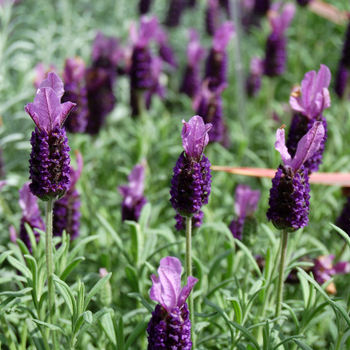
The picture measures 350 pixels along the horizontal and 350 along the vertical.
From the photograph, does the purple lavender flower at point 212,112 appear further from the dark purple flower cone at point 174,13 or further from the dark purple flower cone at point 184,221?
the dark purple flower cone at point 174,13

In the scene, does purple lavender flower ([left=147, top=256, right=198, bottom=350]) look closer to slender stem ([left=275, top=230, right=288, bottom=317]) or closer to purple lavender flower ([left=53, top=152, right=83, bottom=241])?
slender stem ([left=275, top=230, right=288, bottom=317])

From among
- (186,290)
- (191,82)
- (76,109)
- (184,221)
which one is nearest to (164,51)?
(191,82)

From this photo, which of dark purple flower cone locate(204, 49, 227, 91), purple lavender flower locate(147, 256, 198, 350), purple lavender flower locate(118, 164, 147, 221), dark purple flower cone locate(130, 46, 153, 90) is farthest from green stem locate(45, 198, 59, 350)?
dark purple flower cone locate(204, 49, 227, 91)

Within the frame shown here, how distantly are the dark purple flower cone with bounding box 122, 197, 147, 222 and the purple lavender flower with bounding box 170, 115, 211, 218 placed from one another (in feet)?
2.57

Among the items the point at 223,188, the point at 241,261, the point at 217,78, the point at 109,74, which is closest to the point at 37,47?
the point at 109,74

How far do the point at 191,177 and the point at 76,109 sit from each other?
4.72 feet

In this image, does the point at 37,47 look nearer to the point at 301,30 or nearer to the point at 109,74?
the point at 109,74

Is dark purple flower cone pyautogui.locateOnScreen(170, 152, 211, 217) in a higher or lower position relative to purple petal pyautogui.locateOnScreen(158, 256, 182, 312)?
higher

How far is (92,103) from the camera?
126 inches

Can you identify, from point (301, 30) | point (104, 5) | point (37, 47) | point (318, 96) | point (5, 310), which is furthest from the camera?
point (104, 5)

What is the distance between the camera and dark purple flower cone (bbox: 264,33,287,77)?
133 inches

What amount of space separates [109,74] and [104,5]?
97.2 inches

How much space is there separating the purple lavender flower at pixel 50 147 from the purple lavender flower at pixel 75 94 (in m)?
1.31

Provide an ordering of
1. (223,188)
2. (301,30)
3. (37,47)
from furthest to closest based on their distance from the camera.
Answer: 1. (37,47)
2. (301,30)
3. (223,188)
